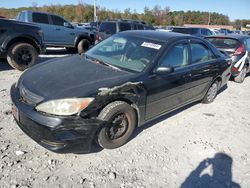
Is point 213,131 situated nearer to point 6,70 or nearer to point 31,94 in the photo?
point 31,94

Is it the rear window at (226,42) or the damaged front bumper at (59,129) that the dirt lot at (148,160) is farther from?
the rear window at (226,42)

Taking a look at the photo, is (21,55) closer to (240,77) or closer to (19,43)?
(19,43)

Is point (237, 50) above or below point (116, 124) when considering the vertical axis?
above

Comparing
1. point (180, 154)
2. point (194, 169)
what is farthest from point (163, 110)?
point (194, 169)

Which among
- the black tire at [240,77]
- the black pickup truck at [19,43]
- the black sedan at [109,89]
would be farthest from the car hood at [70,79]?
the black tire at [240,77]

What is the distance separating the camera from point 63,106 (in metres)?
2.78

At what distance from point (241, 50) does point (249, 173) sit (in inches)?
204

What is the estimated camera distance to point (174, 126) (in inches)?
170

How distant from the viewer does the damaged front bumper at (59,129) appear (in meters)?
2.72

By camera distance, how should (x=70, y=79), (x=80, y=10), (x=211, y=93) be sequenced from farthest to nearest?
1. (x=80, y=10)
2. (x=211, y=93)
3. (x=70, y=79)

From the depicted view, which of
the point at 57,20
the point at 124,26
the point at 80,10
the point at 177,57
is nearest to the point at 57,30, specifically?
the point at 57,20

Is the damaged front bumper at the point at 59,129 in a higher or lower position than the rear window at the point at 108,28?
lower

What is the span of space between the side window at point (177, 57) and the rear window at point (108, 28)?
780cm

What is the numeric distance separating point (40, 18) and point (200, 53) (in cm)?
752
